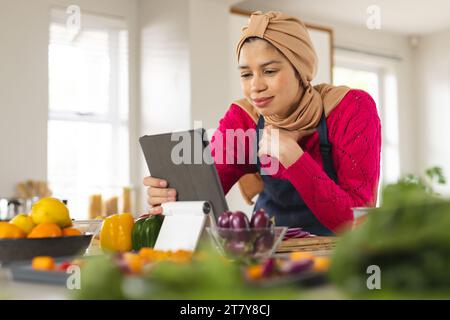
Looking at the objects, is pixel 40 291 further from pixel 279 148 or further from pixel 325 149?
pixel 325 149

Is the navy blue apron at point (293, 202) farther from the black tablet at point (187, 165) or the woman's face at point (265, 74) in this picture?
the black tablet at point (187, 165)

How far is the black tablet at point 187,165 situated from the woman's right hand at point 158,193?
14 mm

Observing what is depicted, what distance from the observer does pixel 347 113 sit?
206cm

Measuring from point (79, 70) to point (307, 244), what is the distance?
402cm

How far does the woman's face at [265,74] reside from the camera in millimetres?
2012

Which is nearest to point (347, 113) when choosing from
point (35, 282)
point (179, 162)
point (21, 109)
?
point (179, 162)

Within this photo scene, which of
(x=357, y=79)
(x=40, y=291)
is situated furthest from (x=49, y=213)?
(x=357, y=79)

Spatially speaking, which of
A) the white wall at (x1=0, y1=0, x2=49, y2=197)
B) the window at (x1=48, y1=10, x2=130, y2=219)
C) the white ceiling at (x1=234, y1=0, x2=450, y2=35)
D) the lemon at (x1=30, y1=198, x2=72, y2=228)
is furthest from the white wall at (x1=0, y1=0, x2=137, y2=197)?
the lemon at (x1=30, y1=198, x2=72, y2=228)

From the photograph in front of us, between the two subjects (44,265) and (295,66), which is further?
(295,66)

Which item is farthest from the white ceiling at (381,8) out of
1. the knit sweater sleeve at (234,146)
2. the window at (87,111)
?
the knit sweater sleeve at (234,146)

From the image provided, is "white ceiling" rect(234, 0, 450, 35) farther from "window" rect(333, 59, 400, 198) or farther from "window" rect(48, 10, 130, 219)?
"window" rect(48, 10, 130, 219)

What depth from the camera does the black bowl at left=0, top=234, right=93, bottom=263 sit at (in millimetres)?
1156

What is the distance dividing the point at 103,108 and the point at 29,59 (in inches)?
31.7

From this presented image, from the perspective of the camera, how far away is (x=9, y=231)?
1.18 m
